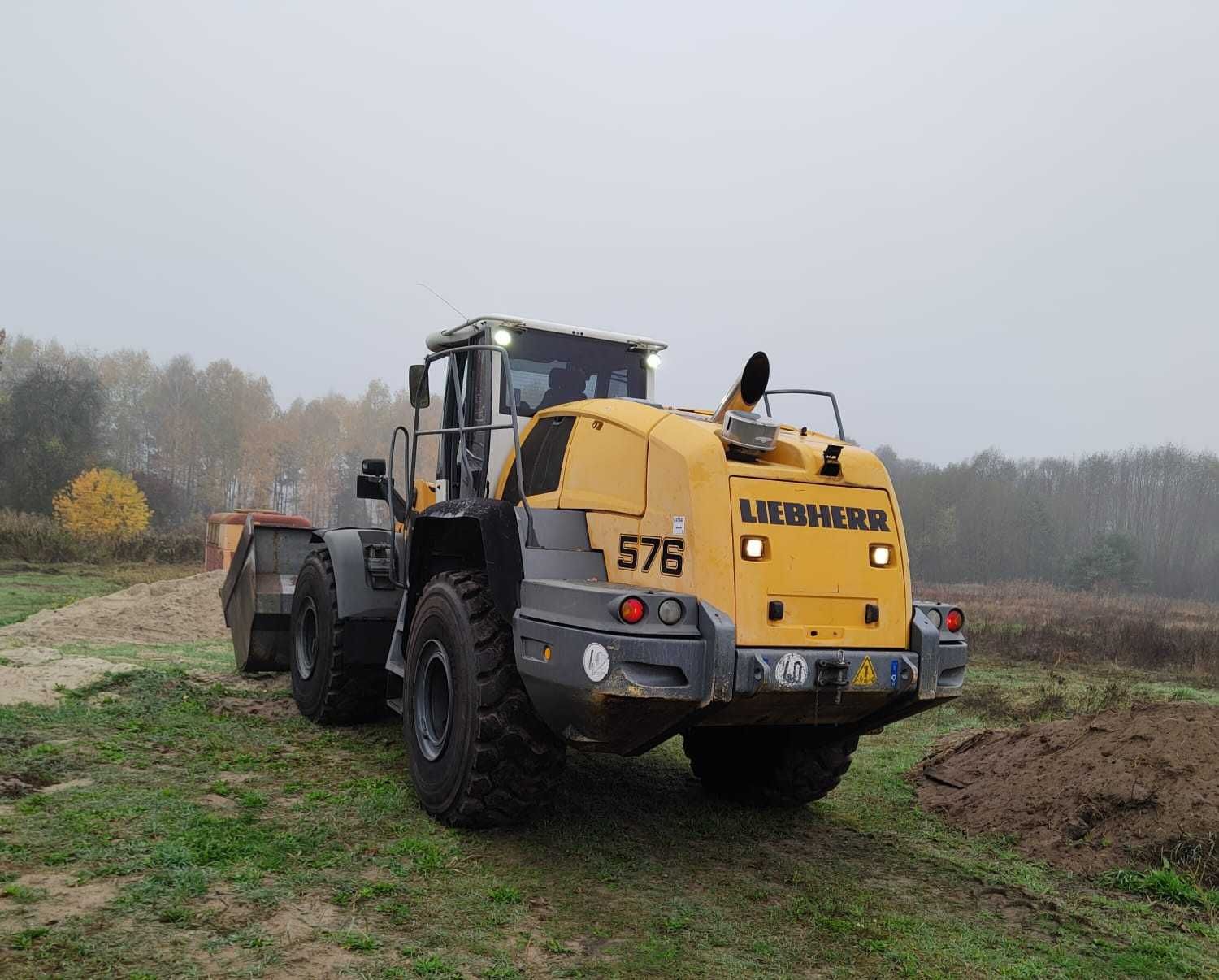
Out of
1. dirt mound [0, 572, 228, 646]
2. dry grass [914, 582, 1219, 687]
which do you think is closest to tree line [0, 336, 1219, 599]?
dry grass [914, 582, 1219, 687]

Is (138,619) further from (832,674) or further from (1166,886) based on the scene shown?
(1166,886)

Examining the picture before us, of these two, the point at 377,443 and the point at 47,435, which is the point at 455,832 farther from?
the point at 377,443

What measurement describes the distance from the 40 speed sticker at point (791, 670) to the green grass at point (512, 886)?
101cm

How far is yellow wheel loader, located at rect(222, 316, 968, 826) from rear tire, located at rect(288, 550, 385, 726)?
124 cm

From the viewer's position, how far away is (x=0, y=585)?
22906 millimetres

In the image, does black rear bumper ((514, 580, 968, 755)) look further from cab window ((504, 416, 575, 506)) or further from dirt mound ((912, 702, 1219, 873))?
dirt mound ((912, 702, 1219, 873))

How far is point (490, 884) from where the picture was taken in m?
4.30

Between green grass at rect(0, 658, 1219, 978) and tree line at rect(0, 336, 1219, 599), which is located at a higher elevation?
tree line at rect(0, 336, 1219, 599)

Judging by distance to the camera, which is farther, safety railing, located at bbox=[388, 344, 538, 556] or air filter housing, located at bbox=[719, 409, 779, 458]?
safety railing, located at bbox=[388, 344, 538, 556]

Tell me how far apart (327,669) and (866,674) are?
440cm

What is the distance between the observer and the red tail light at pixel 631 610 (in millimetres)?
4234

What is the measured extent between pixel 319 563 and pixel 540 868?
3.98 metres

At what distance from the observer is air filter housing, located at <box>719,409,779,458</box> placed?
4762 mm

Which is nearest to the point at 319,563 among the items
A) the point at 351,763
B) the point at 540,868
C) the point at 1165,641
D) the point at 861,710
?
the point at 351,763
